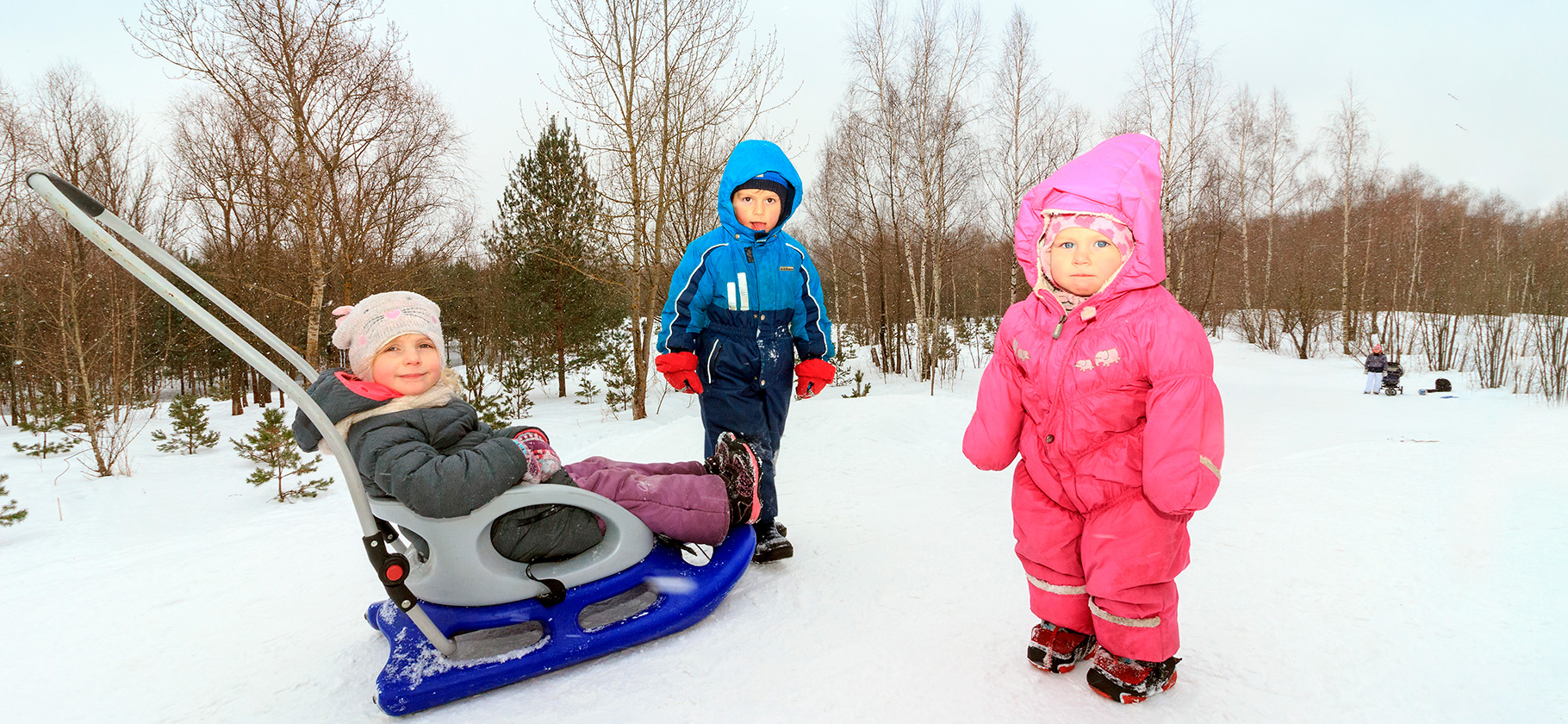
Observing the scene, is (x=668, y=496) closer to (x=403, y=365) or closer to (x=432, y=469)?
(x=432, y=469)

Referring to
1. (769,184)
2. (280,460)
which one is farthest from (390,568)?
(280,460)

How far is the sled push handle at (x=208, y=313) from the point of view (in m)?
1.11

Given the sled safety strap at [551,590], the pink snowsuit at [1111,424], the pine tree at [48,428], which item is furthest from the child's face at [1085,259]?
the pine tree at [48,428]

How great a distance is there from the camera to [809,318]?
305cm

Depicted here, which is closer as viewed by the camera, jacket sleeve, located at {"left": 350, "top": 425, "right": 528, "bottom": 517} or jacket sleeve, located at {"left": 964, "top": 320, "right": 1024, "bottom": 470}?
jacket sleeve, located at {"left": 350, "top": 425, "right": 528, "bottom": 517}

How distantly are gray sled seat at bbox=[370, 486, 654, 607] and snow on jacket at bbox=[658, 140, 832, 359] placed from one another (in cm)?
97

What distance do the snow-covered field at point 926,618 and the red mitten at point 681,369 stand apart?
0.88 m

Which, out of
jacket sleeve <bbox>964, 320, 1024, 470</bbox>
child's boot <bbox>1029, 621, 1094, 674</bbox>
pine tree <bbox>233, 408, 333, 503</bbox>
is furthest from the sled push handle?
pine tree <bbox>233, 408, 333, 503</bbox>

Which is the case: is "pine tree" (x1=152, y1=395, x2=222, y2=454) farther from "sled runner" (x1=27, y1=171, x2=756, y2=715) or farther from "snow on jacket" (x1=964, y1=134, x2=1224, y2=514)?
"snow on jacket" (x1=964, y1=134, x2=1224, y2=514)

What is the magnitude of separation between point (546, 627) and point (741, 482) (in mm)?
823

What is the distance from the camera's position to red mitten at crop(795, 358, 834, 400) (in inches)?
119

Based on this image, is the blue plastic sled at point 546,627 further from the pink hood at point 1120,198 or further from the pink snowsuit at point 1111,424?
the pink hood at point 1120,198

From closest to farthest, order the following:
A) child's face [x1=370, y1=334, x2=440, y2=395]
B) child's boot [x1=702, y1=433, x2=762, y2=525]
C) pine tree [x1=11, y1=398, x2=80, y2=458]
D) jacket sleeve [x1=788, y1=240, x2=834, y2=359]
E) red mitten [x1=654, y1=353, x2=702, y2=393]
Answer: child's face [x1=370, y1=334, x2=440, y2=395], child's boot [x1=702, y1=433, x2=762, y2=525], red mitten [x1=654, y1=353, x2=702, y2=393], jacket sleeve [x1=788, y1=240, x2=834, y2=359], pine tree [x1=11, y1=398, x2=80, y2=458]

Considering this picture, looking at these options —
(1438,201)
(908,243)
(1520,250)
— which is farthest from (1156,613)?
(1438,201)
